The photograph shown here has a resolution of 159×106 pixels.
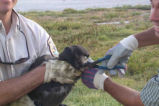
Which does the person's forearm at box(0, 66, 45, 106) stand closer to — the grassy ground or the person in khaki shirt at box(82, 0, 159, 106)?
the person in khaki shirt at box(82, 0, 159, 106)

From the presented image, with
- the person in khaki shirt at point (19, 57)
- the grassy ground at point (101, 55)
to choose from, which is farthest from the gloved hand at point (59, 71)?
the grassy ground at point (101, 55)

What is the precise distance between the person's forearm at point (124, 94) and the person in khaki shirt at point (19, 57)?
1.28ft

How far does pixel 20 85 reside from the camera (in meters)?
2.61

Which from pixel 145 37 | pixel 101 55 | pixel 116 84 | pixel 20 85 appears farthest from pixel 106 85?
pixel 101 55

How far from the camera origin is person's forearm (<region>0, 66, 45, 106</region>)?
2.58m

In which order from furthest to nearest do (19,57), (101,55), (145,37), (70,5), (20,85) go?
(70,5), (101,55), (145,37), (19,57), (20,85)

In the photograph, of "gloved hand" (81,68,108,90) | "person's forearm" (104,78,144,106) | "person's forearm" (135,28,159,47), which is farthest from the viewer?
"person's forearm" (135,28,159,47)

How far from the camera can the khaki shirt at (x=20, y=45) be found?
267 cm

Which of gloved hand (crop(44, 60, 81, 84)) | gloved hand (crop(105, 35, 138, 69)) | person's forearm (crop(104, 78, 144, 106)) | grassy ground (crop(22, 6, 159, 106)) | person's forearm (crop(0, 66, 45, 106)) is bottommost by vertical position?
grassy ground (crop(22, 6, 159, 106))

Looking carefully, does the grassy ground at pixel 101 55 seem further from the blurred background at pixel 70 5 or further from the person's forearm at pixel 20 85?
the blurred background at pixel 70 5

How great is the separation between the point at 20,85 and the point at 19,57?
0.27 metres

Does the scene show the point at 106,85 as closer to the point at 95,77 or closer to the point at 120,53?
the point at 95,77

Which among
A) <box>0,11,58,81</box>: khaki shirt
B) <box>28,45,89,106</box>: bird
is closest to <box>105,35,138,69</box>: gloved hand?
<box>28,45,89,106</box>: bird

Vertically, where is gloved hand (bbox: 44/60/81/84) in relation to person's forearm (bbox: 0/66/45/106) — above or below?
above
